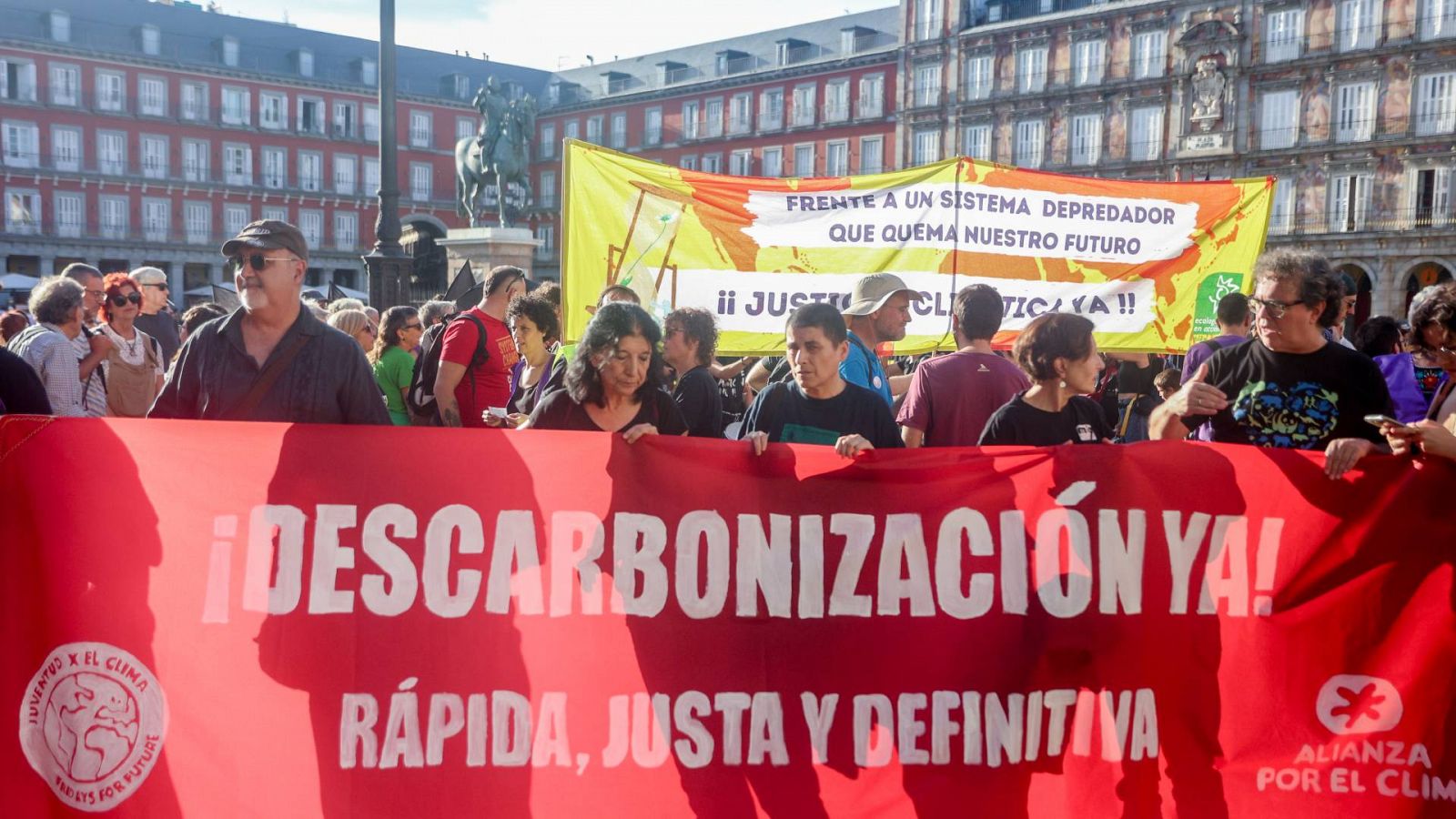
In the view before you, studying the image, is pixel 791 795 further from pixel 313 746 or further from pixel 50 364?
pixel 50 364

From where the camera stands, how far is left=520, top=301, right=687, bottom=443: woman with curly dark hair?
3.89 meters

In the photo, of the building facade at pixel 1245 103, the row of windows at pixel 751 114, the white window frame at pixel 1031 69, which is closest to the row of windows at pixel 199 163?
the row of windows at pixel 751 114

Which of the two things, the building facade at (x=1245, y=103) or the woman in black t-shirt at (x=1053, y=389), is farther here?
the building facade at (x=1245, y=103)

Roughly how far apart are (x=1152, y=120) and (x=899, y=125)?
10.6 metres

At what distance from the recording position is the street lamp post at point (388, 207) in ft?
40.4

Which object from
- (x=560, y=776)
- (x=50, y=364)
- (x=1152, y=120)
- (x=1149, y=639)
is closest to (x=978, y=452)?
(x=1149, y=639)

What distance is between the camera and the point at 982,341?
5.01m

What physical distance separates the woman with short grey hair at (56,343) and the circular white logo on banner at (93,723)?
9.82 feet

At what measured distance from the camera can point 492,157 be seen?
21.2 meters

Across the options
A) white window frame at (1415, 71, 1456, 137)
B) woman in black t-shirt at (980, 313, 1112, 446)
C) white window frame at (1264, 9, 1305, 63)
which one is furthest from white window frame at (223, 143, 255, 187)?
woman in black t-shirt at (980, 313, 1112, 446)

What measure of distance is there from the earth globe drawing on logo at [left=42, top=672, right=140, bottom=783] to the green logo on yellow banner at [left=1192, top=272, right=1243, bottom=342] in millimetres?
5759

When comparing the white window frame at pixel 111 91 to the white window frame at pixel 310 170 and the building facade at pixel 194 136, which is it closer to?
the building facade at pixel 194 136

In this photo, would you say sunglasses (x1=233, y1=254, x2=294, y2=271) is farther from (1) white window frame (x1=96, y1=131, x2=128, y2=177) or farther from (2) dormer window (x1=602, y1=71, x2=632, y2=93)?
(2) dormer window (x1=602, y1=71, x2=632, y2=93)

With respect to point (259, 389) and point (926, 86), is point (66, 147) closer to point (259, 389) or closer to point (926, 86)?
point (926, 86)
